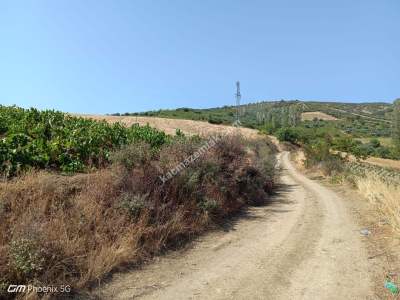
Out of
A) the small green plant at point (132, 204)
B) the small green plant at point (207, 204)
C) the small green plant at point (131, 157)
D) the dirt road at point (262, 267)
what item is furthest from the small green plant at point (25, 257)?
the small green plant at point (207, 204)

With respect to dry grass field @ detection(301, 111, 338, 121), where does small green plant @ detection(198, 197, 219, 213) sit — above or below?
below

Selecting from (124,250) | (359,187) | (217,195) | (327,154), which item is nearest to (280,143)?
(327,154)

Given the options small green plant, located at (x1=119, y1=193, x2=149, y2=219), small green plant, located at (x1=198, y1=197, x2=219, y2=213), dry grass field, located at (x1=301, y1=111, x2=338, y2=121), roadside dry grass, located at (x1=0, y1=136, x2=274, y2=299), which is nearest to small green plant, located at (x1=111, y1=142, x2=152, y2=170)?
roadside dry grass, located at (x1=0, y1=136, x2=274, y2=299)

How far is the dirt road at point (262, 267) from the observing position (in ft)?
19.2

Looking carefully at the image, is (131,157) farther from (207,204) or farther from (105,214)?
(105,214)

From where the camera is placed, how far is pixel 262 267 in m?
7.00

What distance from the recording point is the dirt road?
5.86m

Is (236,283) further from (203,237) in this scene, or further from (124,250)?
Answer: (203,237)

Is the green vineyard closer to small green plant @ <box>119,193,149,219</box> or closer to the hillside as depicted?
small green plant @ <box>119,193,149,219</box>

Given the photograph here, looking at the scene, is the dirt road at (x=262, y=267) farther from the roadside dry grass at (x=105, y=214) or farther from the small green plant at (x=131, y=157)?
the small green plant at (x=131, y=157)

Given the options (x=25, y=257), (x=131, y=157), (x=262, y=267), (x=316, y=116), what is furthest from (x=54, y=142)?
(x=316, y=116)

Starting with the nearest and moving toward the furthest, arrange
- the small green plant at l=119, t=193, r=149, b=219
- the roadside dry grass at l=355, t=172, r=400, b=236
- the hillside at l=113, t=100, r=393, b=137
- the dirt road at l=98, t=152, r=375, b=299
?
the dirt road at l=98, t=152, r=375, b=299, the small green plant at l=119, t=193, r=149, b=219, the roadside dry grass at l=355, t=172, r=400, b=236, the hillside at l=113, t=100, r=393, b=137

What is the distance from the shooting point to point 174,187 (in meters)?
9.74

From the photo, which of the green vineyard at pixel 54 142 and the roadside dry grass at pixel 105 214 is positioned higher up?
the green vineyard at pixel 54 142
